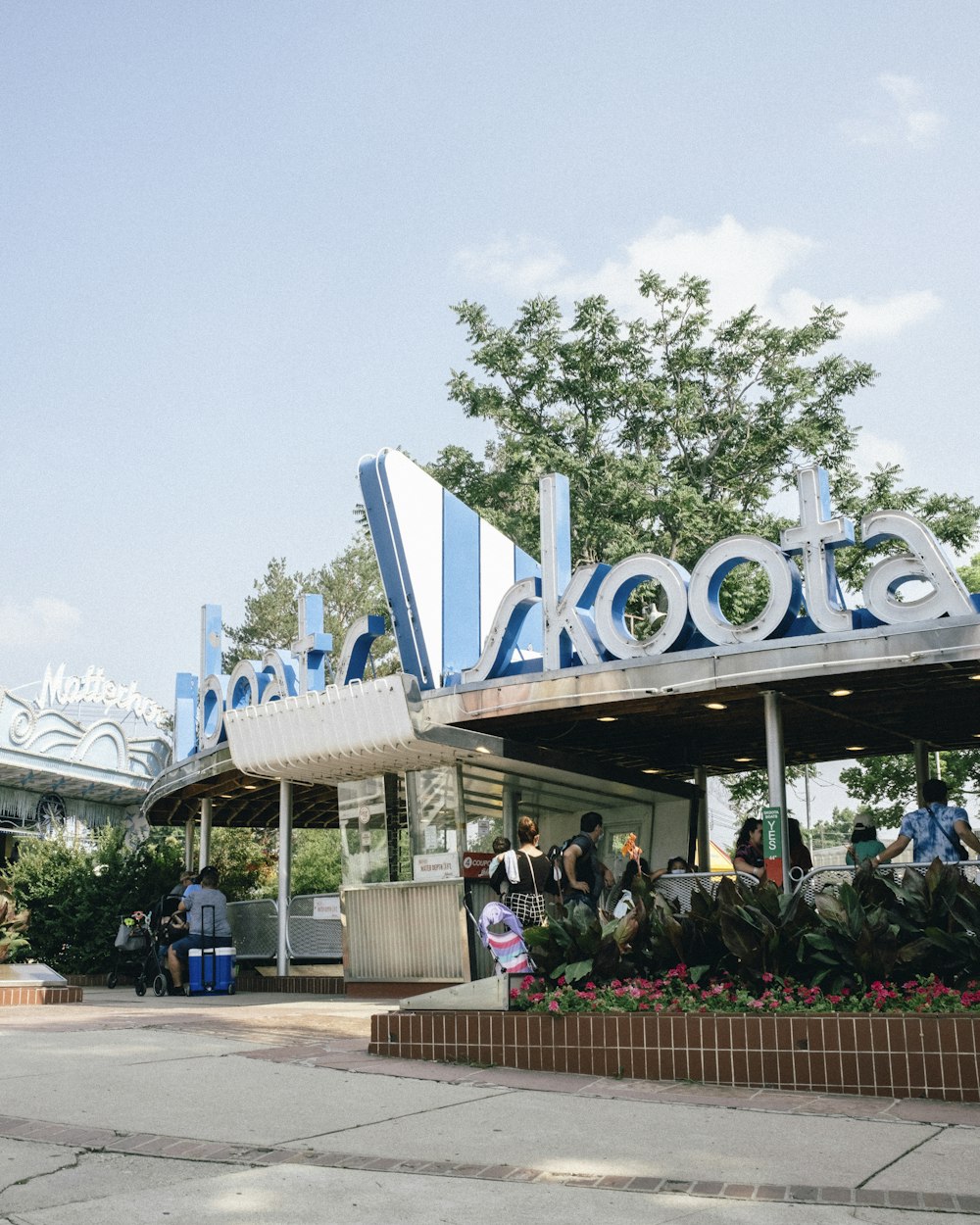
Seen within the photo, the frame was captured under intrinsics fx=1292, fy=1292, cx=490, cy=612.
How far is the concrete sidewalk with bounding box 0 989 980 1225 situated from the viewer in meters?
5.02

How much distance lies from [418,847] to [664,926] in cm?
705

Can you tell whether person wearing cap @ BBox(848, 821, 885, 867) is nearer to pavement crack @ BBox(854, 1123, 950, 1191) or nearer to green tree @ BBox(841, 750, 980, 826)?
pavement crack @ BBox(854, 1123, 950, 1191)

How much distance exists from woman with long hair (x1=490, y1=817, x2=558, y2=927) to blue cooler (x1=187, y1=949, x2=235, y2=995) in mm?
7526

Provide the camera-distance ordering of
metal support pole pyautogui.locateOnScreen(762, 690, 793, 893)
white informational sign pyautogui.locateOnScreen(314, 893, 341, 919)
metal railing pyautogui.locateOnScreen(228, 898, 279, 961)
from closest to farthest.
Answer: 1. metal support pole pyautogui.locateOnScreen(762, 690, 793, 893)
2. white informational sign pyautogui.locateOnScreen(314, 893, 341, 919)
3. metal railing pyautogui.locateOnScreen(228, 898, 279, 961)

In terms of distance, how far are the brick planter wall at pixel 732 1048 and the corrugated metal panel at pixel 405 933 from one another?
587 centimetres

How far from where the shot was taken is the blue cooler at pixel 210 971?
56.5 ft

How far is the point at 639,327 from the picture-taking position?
33.8 m

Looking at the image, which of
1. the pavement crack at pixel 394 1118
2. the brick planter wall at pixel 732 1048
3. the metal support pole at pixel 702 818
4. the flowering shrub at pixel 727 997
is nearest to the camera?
the pavement crack at pixel 394 1118

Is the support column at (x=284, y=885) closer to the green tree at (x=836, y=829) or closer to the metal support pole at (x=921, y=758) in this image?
the metal support pole at (x=921, y=758)

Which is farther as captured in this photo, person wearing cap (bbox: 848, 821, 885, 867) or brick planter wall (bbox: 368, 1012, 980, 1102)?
person wearing cap (bbox: 848, 821, 885, 867)

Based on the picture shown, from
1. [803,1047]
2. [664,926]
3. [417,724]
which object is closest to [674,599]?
[417,724]

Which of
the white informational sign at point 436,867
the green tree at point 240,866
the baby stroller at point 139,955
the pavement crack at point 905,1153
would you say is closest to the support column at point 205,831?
the baby stroller at point 139,955

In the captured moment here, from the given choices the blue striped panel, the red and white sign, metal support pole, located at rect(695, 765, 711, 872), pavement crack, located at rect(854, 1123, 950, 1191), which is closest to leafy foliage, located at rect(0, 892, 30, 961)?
the red and white sign

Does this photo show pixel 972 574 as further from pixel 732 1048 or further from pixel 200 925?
pixel 732 1048
